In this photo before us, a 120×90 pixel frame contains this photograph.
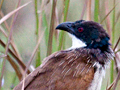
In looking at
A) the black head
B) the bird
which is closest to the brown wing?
the bird

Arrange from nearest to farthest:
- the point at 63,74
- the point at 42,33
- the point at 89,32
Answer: the point at 63,74 < the point at 42,33 < the point at 89,32

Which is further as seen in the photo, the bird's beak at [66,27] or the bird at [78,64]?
the bird's beak at [66,27]

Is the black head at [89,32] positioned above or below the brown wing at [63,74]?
above

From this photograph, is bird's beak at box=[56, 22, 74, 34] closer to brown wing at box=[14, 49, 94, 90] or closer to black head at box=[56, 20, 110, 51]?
black head at box=[56, 20, 110, 51]

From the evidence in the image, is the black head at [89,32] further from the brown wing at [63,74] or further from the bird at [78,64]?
the brown wing at [63,74]

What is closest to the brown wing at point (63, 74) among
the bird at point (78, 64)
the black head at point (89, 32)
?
the bird at point (78, 64)

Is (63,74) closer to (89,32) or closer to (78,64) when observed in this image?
(78,64)

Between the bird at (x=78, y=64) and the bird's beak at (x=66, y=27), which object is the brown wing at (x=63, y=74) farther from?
the bird's beak at (x=66, y=27)

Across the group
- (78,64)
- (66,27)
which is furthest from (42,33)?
(78,64)

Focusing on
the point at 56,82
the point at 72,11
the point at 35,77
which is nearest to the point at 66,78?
the point at 56,82
